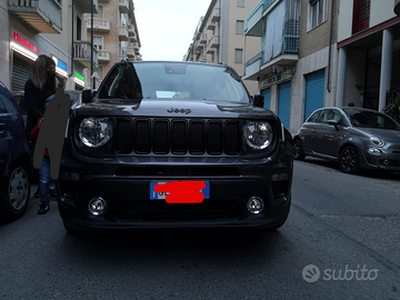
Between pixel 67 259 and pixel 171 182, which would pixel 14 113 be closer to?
pixel 67 259

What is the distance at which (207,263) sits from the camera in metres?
2.76

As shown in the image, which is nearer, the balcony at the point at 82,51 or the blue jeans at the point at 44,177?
the blue jeans at the point at 44,177

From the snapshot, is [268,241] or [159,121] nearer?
[159,121]

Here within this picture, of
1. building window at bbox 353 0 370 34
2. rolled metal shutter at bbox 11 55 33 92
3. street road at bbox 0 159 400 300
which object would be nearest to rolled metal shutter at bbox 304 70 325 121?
building window at bbox 353 0 370 34

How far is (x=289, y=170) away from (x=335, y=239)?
106cm

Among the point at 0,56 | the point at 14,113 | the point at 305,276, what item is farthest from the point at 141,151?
the point at 0,56

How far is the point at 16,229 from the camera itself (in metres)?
3.63

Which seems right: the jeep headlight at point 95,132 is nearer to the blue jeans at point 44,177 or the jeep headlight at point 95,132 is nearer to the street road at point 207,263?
the street road at point 207,263

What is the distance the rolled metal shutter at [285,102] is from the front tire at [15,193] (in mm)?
19412

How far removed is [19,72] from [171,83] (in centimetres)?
1244

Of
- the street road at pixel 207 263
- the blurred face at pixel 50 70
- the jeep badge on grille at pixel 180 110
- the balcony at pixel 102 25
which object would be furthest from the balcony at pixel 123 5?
the jeep badge on grille at pixel 180 110

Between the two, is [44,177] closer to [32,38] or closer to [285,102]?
[32,38]

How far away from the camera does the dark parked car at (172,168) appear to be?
252cm

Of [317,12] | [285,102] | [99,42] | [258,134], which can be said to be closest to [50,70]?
[258,134]
